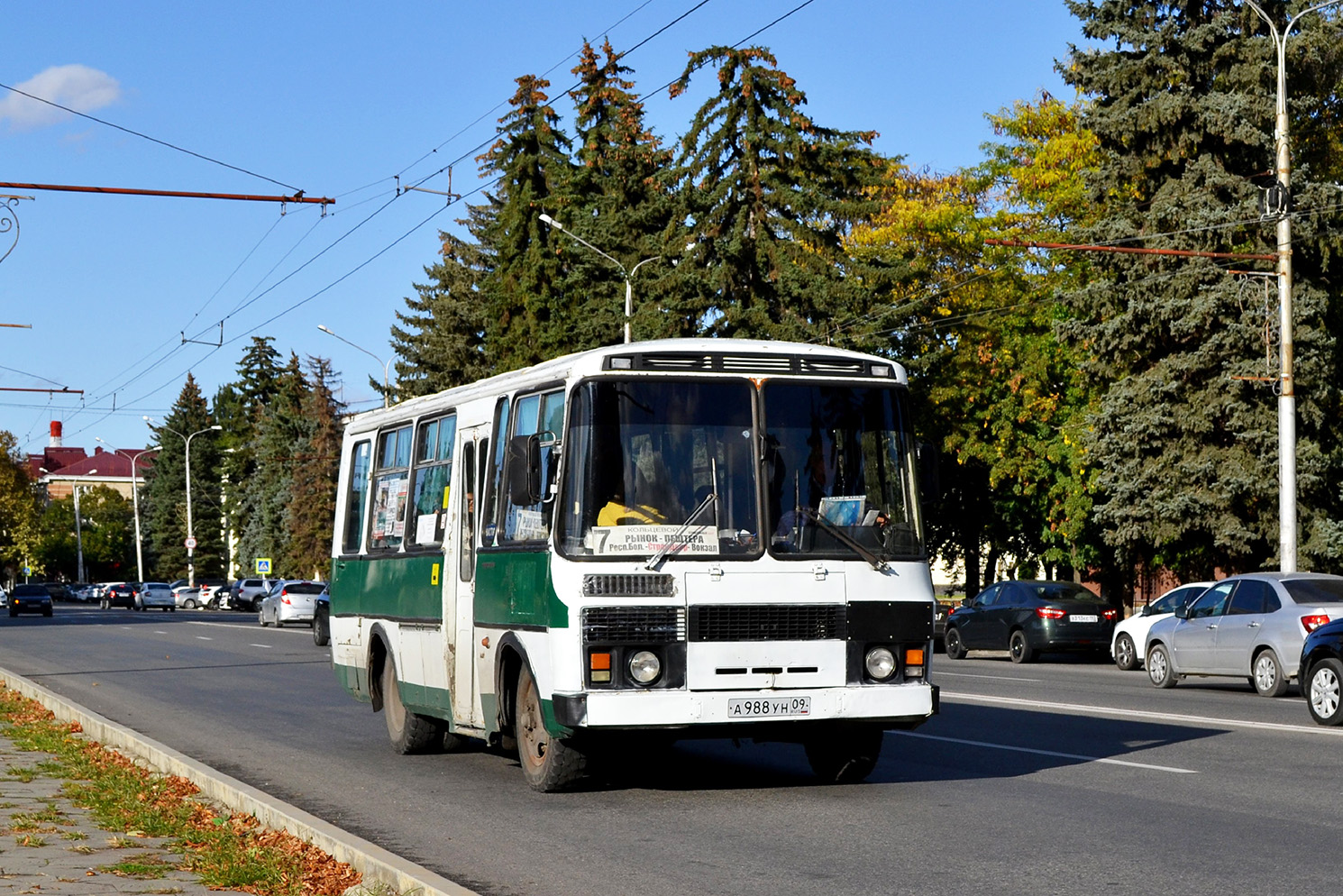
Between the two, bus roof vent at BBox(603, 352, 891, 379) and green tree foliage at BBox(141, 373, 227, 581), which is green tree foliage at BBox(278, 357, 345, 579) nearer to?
green tree foliage at BBox(141, 373, 227, 581)

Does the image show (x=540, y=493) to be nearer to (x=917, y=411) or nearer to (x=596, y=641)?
(x=596, y=641)

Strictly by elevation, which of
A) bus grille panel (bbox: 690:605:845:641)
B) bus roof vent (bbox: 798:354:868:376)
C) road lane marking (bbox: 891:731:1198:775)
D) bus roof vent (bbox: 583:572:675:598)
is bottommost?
road lane marking (bbox: 891:731:1198:775)

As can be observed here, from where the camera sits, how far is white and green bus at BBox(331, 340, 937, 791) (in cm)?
1085

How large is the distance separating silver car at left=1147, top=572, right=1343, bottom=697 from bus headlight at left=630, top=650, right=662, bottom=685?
1226 centimetres

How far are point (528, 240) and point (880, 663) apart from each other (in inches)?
2144

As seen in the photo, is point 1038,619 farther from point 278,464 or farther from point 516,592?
point 278,464

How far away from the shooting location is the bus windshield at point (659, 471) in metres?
11.0

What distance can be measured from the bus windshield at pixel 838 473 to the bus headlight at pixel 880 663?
0.62 metres

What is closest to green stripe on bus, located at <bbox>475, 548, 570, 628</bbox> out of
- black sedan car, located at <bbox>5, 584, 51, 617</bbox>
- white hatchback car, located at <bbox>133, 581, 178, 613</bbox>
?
black sedan car, located at <bbox>5, 584, 51, 617</bbox>

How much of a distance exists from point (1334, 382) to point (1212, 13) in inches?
335

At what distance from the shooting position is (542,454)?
11617 mm

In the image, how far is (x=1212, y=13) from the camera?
124ft

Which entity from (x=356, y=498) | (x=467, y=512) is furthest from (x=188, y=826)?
(x=356, y=498)

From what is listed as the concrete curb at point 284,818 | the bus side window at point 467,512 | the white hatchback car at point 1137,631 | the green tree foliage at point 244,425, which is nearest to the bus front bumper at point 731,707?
the concrete curb at point 284,818
